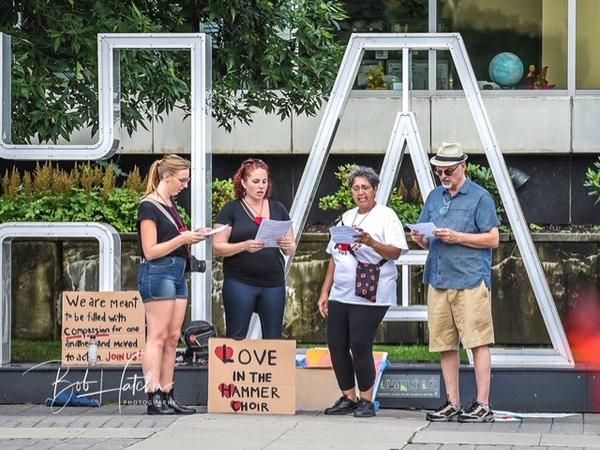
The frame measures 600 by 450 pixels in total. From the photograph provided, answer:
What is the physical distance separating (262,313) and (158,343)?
76cm

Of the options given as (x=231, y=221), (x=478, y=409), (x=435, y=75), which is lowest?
(x=478, y=409)

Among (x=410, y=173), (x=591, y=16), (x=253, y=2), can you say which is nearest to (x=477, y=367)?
(x=253, y=2)

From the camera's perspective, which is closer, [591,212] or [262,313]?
[262,313]

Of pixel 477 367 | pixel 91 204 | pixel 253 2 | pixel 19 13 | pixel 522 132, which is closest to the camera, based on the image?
pixel 477 367

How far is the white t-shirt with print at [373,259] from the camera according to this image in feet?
34.7

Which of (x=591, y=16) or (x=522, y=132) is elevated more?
(x=591, y=16)

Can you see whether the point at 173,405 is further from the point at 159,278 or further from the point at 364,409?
the point at 364,409

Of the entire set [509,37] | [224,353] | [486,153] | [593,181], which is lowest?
[224,353]

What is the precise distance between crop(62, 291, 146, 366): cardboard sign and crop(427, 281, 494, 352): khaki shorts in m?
2.27

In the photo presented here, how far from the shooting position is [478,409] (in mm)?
10422

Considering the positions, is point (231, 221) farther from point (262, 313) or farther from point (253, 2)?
point (253, 2)

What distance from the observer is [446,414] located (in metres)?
10.5

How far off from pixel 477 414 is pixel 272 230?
1838mm

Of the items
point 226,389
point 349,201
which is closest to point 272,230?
point 226,389
